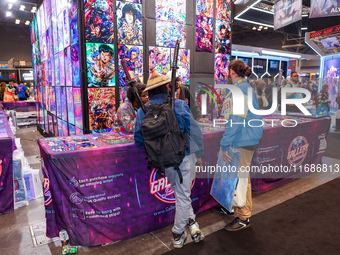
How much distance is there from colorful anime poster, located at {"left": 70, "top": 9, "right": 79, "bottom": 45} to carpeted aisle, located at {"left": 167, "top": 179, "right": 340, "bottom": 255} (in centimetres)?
340

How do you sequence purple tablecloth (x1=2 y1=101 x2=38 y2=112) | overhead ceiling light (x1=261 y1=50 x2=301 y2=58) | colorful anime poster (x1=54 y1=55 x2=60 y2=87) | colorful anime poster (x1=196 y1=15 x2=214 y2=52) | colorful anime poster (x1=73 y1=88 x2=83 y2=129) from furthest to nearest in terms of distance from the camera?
overhead ceiling light (x1=261 y1=50 x2=301 y2=58) → purple tablecloth (x1=2 y1=101 x2=38 y2=112) → colorful anime poster (x1=54 y1=55 x2=60 y2=87) → colorful anime poster (x1=196 y1=15 x2=214 y2=52) → colorful anime poster (x1=73 y1=88 x2=83 y2=129)

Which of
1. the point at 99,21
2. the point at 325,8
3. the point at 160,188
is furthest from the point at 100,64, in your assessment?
the point at 325,8

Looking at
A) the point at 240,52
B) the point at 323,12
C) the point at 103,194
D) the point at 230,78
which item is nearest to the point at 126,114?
the point at 103,194

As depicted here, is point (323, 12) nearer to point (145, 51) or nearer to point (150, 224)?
point (145, 51)

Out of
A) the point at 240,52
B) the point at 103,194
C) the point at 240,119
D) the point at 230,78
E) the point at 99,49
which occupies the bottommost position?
the point at 103,194

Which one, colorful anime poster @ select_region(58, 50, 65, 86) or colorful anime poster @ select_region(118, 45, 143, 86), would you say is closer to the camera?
colorful anime poster @ select_region(118, 45, 143, 86)

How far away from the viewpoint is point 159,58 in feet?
15.5

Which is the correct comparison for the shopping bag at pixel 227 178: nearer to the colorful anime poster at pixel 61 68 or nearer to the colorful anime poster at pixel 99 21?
the colorful anime poster at pixel 99 21

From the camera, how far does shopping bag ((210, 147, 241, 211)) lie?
2.60m

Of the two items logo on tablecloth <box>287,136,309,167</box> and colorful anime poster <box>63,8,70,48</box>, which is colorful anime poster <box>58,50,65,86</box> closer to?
colorful anime poster <box>63,8,70,48</box>

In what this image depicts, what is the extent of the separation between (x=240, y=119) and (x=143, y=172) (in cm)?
103

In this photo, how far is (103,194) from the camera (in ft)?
7.63

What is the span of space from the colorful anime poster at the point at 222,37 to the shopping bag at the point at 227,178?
344cm

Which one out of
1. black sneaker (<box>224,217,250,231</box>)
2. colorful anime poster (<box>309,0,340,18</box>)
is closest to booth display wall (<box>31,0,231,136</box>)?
black sneaker (<box>224,217,250,231</box>)
